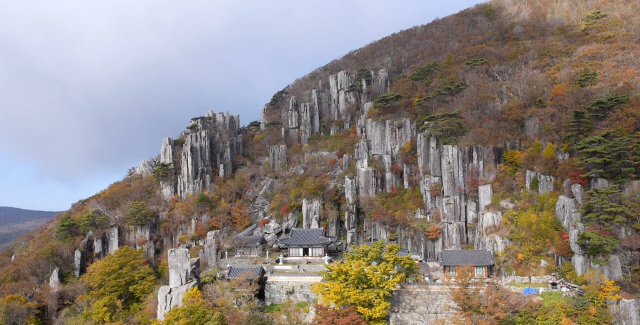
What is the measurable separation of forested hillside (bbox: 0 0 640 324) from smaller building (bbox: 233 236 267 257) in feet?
7.51

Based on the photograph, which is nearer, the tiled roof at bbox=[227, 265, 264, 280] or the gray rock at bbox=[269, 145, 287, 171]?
the tiled roof at bbox=[227, 265, 264, 280]

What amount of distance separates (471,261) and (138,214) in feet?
111

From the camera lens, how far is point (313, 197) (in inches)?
1634

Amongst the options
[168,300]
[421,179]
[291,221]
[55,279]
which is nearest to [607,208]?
[421,179]

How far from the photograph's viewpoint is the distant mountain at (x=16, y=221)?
285ft

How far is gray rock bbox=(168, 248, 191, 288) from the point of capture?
2855 centimetres

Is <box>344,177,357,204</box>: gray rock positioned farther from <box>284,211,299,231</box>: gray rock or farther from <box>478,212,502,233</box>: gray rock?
<box>478,212,502,233</box>: gray rock

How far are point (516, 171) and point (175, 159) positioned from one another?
39.5 m

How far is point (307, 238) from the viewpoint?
1393 inches

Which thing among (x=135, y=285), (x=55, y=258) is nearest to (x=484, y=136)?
(x=135, y=285)

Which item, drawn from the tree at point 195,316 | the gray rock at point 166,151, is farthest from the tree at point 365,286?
the gray rock at point 166,151

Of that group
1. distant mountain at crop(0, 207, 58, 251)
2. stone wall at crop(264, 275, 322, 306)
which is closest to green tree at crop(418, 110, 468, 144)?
stone wall at crop(264, 275, 322, 306)

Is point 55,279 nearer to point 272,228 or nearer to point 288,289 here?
point 272,228

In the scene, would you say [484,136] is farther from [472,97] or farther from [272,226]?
[272,226]
